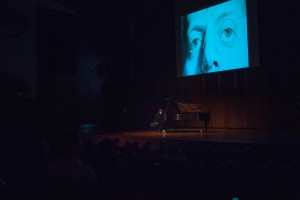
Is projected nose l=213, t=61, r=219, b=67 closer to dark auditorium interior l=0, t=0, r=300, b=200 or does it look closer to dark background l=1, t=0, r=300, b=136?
dark auditorium interior l=0, t=0, r=300, b=200

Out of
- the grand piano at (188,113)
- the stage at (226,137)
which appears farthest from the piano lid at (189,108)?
Result: the stage at (226,137)

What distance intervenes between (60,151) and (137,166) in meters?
0.57

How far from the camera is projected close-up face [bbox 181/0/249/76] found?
9758 mm

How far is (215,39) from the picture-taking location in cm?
1035

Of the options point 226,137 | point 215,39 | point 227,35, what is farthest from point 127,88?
point 226,137

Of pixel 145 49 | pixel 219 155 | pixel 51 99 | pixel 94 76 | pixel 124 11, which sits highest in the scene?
pixel 124 11

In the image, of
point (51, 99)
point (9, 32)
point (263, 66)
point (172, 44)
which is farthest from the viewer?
point (172, 44)

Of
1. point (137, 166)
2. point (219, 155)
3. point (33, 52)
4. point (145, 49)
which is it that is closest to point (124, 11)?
point (145, 49)

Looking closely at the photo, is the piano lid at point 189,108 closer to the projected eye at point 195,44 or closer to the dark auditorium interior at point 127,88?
the dark auditorium interior at point 127,88

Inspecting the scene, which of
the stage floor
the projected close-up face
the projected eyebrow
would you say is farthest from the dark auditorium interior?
the projected eyebrow

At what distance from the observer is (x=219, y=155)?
3.97m

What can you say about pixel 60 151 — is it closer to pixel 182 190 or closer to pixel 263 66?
pixel 182 190

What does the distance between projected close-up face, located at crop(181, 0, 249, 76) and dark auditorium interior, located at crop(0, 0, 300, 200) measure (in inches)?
17.6

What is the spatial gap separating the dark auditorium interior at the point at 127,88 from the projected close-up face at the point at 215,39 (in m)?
0.45
